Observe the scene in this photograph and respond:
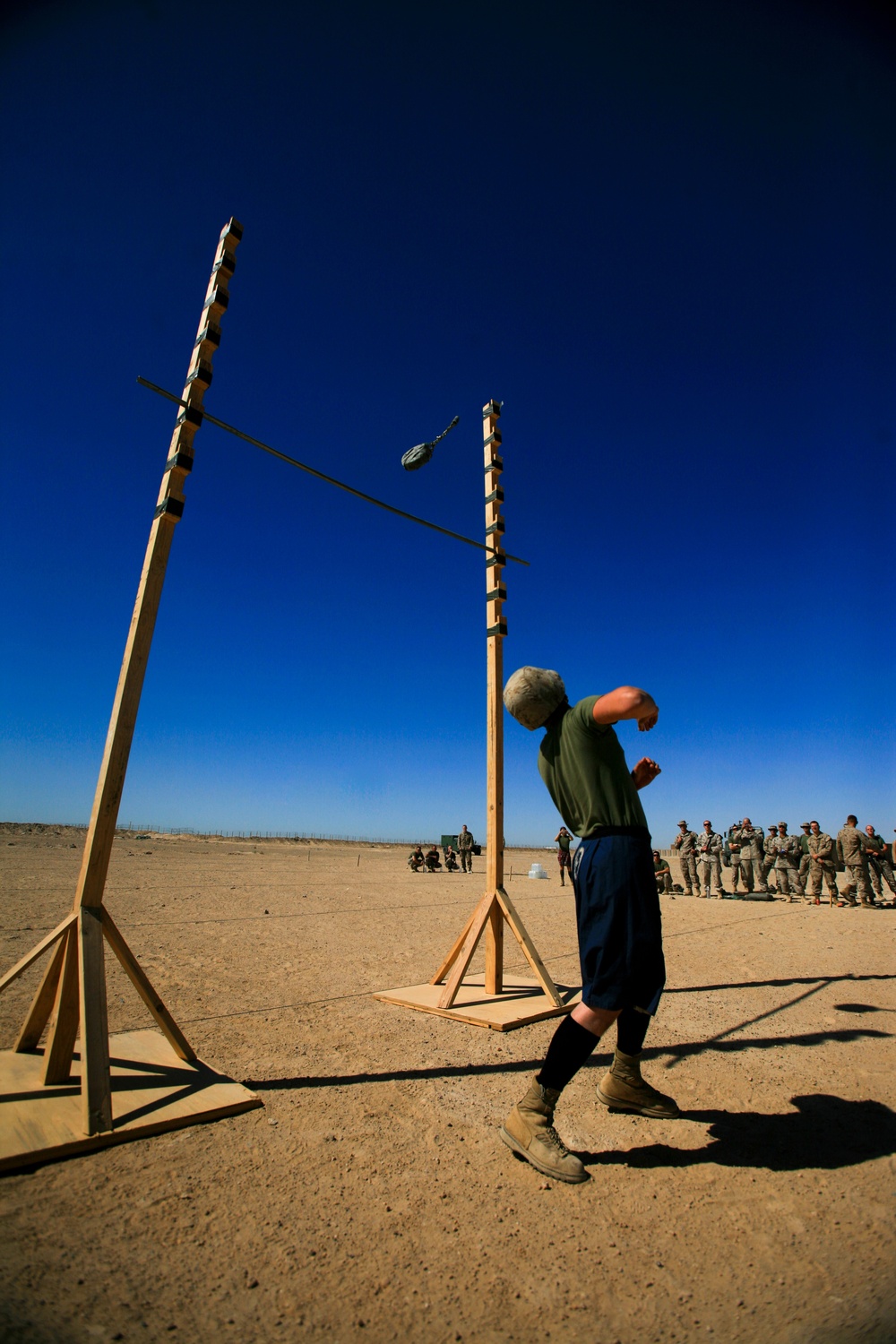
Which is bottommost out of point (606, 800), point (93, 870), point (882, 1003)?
point (882, 1003)

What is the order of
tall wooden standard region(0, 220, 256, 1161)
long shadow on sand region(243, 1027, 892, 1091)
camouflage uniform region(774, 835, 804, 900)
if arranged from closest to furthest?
tall wooden standard region(0, 220, 256, 1161) → long shadow on sand region(243, 1027, 892, 1091) → camouflage uniform region(774, 835, 804, 900)

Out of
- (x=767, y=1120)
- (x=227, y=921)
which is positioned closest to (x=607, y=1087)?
(x=767, y=1120)

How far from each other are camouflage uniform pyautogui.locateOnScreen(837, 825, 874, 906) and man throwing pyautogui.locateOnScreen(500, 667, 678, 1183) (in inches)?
597

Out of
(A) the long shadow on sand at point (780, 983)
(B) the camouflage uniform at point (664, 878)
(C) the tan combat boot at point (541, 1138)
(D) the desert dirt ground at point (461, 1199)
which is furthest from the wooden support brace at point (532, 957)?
(B) the camouflage uniform at point (664, 878)

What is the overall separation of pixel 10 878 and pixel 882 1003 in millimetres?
15354

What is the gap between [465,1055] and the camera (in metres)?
4.00

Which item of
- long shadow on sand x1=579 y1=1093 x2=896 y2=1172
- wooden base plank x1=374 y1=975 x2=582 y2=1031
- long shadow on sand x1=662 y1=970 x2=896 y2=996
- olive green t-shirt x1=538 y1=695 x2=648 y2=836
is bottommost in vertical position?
long shadow on sand x1=662 y1=970 x2=896 y2=996

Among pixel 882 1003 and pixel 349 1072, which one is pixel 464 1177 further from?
pixel 882 1003

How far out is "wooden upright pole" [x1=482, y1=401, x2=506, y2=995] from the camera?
532 cm

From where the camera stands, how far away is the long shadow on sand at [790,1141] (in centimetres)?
274

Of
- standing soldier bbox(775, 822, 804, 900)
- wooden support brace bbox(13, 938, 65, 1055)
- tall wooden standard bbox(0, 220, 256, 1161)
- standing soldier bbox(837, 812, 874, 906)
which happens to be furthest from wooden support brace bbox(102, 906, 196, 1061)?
standing soldier bbox(775, 822, 804, 900)

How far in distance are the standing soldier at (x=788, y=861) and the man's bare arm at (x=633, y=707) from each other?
1763cm

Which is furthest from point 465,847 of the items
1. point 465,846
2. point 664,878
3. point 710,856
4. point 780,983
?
point 780,983

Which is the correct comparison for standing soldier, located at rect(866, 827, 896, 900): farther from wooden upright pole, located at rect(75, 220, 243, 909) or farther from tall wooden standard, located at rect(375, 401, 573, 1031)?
wooden upright pole, located at rect(75, 220, 243, 909)
